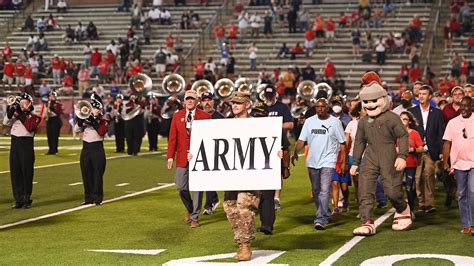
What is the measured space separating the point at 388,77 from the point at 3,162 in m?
20.4

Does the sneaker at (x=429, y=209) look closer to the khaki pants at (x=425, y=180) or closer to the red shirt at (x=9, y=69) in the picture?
the khaki pants at (x=425, y=180)

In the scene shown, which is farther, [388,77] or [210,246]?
[388,77]

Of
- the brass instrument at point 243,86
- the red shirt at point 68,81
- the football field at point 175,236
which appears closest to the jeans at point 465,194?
the football field at point 175,236

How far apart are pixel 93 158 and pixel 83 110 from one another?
1110 millimetres

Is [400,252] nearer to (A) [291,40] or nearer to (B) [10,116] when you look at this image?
(B) [10,116]

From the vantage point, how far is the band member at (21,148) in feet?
54.4

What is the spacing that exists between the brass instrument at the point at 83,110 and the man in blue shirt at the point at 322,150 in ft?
15.4

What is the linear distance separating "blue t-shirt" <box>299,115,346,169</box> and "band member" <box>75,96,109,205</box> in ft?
13.9

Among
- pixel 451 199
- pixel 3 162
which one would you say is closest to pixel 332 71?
pixel 3 162

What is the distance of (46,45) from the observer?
50.2 meters

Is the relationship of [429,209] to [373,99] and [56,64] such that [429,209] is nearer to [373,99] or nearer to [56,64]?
[373,99]

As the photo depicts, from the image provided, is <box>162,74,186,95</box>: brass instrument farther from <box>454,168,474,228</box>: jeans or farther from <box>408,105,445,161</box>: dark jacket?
<box>454,168,474,228</box>: jeans

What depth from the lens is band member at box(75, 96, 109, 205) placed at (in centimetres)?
1693

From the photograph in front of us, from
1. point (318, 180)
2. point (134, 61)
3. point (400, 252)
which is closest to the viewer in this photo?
point (400, 252)
